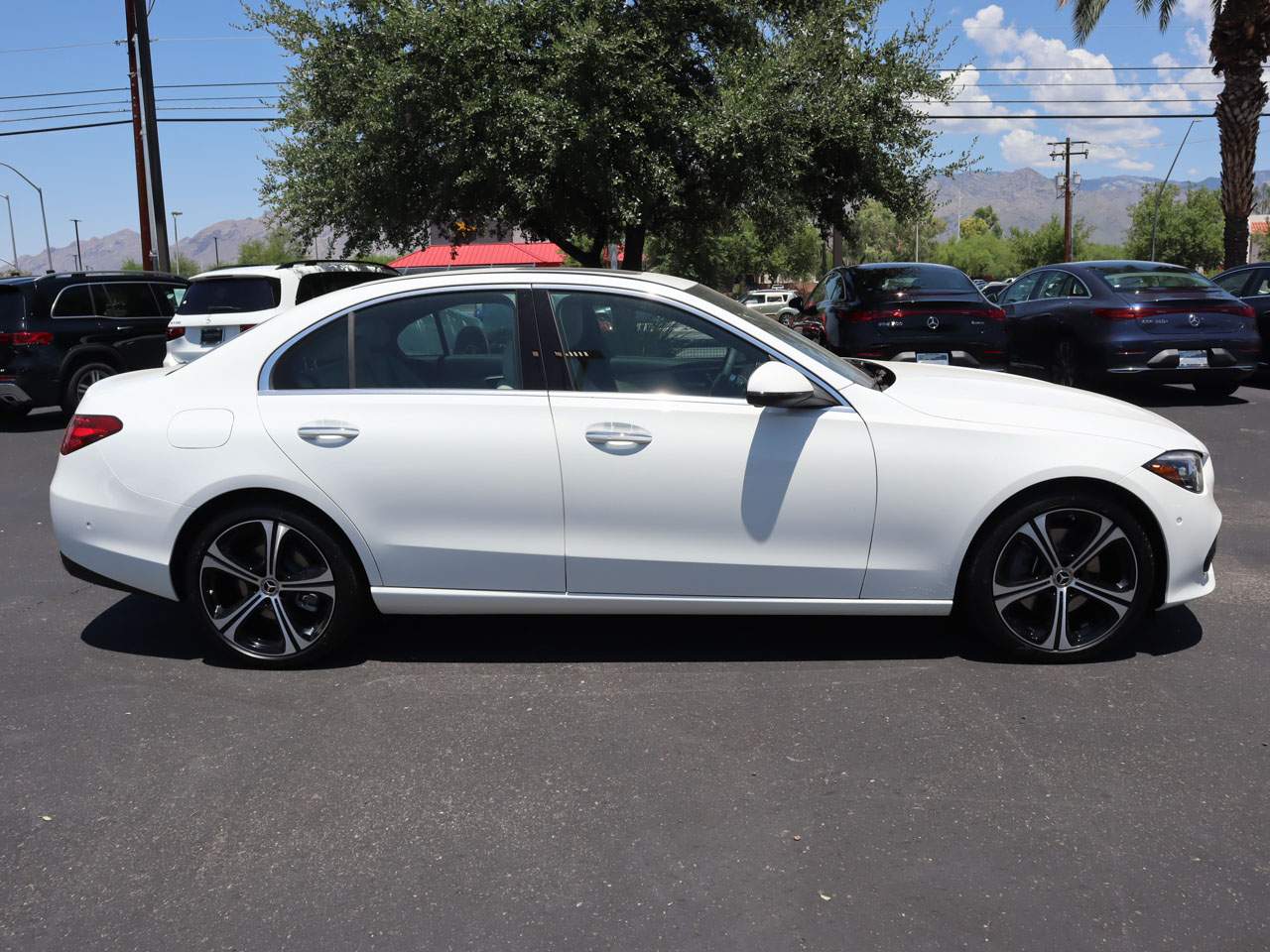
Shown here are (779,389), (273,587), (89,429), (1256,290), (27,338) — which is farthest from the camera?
(1256,290)

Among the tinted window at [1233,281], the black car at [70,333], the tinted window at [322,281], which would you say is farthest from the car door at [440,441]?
the tinted window at [1233,281]

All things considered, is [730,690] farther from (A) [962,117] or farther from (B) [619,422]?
(A) [962,117]

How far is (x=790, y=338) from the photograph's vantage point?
183 inches

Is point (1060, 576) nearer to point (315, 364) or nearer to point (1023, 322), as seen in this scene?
point (315, 364)

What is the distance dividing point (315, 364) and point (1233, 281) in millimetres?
13558

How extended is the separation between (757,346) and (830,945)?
92.4 inches

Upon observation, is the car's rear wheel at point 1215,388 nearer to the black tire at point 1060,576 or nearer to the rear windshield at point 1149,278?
the rear windshield at point 1149,278

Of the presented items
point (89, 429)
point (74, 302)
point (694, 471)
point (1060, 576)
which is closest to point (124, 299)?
point (74, 302)

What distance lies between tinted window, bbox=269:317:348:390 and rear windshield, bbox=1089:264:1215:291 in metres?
9.48

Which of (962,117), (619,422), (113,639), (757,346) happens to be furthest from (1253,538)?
(962,117)

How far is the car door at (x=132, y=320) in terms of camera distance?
41.5ft

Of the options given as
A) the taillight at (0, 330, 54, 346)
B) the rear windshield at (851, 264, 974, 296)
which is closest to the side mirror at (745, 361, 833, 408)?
the rear windshield at (851, 264, 974, 296)

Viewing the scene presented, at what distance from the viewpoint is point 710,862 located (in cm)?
302

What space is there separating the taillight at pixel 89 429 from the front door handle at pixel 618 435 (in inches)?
77.2
